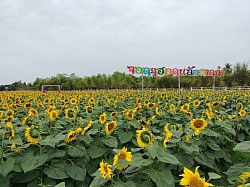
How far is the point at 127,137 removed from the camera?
3.27 metres

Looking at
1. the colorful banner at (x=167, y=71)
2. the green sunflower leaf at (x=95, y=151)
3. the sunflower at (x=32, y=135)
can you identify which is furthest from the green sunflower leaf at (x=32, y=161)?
the colorful banner at (x=167, y=71)

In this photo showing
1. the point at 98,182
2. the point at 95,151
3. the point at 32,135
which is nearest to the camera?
the point at 98,182

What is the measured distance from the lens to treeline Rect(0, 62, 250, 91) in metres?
34.3

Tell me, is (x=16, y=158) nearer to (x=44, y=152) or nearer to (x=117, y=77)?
(x=44, y=152)

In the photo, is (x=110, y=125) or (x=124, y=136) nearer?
(x=110, y=125)

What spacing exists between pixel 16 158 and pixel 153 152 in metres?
1.21

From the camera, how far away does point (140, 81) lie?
43.0 meters

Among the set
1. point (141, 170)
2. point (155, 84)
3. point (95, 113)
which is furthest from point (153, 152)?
point (155, 84)

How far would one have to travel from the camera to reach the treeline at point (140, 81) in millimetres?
34344

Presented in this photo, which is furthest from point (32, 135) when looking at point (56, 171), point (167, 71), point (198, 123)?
point (167, 71)

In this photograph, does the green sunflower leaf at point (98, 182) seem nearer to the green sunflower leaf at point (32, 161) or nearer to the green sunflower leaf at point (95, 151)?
the green sunflower leaf at point (32, 161)

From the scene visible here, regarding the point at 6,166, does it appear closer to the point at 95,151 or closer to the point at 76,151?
the point at 76,151

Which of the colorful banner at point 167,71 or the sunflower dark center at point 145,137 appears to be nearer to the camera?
the sunflower dark center at point 145,137

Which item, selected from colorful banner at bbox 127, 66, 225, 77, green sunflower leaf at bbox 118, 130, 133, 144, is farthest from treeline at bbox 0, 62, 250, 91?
green sunflower leaf at bbox 118, 130, 133, 144
